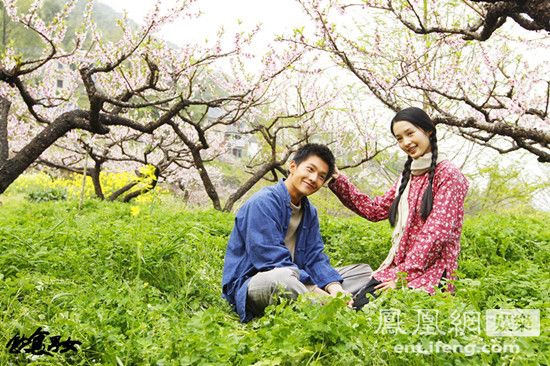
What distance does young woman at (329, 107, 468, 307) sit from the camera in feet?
12.3

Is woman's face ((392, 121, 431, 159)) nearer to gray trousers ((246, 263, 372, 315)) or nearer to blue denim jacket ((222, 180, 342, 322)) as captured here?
blue denim jacket ((222, 180, 342, 322))

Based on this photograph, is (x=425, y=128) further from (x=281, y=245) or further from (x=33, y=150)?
(x=33, y=150)

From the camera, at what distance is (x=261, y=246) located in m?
3.55

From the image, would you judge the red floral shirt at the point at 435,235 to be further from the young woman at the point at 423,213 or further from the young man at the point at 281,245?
the young man at the point at 281,245

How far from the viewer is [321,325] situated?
217 cm

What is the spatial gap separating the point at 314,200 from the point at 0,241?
12.3 m

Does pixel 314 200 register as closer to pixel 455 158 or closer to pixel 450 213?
pixel 455 158

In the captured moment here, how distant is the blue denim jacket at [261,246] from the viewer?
3564 millimetres

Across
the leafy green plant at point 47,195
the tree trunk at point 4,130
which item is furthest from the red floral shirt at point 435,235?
the leafy green plant at point 47,195

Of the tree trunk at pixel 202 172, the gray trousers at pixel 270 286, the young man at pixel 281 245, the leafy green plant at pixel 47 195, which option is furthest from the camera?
the leafy green plant at pixel 47 195

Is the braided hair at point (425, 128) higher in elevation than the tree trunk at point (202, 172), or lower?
lower

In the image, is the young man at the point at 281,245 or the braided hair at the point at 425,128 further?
the braided hair at the point at 425,128

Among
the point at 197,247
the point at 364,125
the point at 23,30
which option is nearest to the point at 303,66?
the point at 364,125

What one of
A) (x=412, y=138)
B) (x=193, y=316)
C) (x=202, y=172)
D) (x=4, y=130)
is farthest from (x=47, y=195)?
(x=193, y=316)
